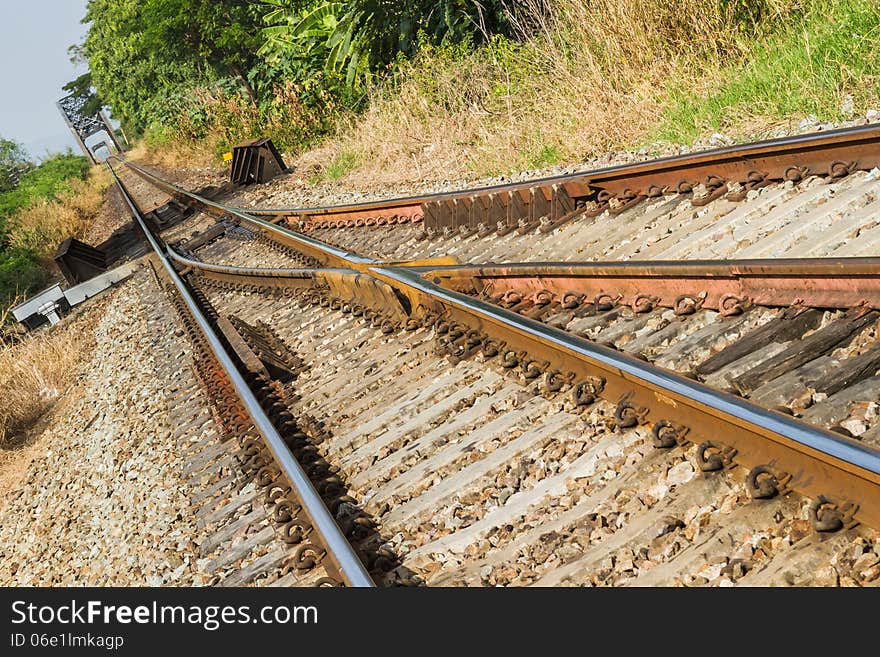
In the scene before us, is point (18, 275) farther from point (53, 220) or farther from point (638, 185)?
point (638, 185)

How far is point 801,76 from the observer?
7.29 metres

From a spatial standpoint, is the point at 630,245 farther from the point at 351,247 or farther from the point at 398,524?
the point at 351,247

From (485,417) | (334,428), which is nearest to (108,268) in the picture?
(334,428)

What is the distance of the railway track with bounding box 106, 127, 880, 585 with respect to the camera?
2.79 meters

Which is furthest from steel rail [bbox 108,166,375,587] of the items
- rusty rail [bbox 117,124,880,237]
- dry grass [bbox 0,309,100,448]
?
dry grass [bbox 0,309,100,448]

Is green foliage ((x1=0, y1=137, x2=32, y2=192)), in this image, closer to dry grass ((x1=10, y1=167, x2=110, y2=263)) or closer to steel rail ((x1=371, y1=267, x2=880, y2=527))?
dry grass ((x1=10, y1=167, x2=110, y2=263))

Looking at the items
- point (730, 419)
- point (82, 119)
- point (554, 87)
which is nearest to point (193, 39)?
point (554, 87)

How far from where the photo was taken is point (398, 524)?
3959 mm

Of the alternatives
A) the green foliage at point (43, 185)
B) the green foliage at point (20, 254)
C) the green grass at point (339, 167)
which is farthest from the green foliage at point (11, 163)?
the green grass at point (339, 167)

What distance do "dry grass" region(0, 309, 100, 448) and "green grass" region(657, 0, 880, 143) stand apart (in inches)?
299

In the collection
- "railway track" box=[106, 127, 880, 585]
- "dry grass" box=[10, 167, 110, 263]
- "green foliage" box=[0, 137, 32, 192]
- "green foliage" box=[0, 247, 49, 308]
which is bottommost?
"railway track" box=[106, 127, 880, 585]

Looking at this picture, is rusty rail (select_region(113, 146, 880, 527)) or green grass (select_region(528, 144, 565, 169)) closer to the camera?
rusty rail (select_region(113, 146, 880, 527))

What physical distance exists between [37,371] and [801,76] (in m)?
9.36

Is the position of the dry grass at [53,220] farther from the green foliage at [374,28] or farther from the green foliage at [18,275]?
the green foliage at [374,28]
